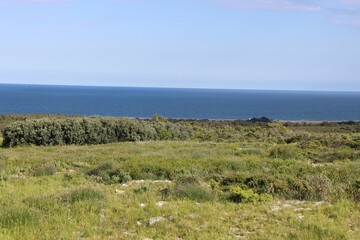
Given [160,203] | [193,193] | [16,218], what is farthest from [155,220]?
[16,218]

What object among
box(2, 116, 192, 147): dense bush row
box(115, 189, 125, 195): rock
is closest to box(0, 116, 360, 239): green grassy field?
box(115, 189, 125, 195): rock

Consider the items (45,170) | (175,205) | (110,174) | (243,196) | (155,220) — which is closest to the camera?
(155,220)

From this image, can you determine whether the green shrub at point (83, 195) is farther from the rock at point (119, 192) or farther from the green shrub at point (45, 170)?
the green shrub at point (45, 170)

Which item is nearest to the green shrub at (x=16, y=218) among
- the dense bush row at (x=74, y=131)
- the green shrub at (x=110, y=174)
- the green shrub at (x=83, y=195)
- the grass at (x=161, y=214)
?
the grass at (x=161, y=214)

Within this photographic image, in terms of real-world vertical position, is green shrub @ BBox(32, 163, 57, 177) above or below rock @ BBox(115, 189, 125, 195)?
below

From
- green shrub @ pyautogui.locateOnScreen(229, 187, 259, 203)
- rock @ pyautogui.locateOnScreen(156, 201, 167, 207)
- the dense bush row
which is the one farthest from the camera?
the dense bush row

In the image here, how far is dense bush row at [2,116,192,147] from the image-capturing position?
1058 inches

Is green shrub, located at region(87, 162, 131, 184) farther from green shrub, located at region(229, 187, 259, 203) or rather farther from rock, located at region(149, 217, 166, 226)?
rock, located at region(149, 217, 166, 226)

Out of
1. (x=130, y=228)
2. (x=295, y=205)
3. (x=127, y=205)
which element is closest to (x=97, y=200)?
(x=127, y=205)

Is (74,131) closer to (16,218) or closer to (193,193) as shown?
(193,193)

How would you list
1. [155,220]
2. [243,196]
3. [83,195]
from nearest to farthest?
1. [155,220]
2. [83,195]
3. [243,196]

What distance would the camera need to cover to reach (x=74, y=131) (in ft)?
90.4

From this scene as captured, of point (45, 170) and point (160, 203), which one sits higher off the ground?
point (160, 203)

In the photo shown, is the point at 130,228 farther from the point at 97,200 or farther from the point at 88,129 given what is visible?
the point at 88,129
